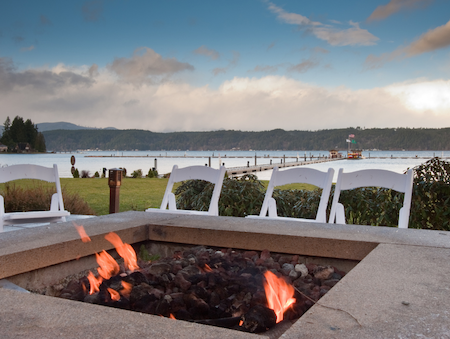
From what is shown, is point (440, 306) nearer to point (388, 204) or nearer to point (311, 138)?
point (388, 204)

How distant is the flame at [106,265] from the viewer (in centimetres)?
221

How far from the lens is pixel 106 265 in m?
2.27

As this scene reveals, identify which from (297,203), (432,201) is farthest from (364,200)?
(297,203)

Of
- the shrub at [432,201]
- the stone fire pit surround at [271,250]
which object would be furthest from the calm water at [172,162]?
the stone fire pit surround at [271,250]

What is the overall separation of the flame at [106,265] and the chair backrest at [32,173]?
7.41 ft

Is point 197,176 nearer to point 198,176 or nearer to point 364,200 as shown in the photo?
point 198,176

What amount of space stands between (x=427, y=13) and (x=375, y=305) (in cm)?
1479

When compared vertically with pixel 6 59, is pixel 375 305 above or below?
below

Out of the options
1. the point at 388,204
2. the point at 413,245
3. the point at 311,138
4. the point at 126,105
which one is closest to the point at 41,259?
the point at 413,245

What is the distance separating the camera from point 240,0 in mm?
Result: 12039

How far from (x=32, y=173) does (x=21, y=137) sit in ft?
252

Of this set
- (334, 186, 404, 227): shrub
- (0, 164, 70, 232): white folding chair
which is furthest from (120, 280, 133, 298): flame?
(334, 186, 404, 227): shrub

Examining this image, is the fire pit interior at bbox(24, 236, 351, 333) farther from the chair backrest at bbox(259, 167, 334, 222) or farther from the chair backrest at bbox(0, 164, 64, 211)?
the chair backrest at bbox(0, 164, 64, 211)

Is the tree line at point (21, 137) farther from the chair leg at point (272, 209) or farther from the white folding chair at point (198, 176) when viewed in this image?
the chair leg at point (272, 209)
